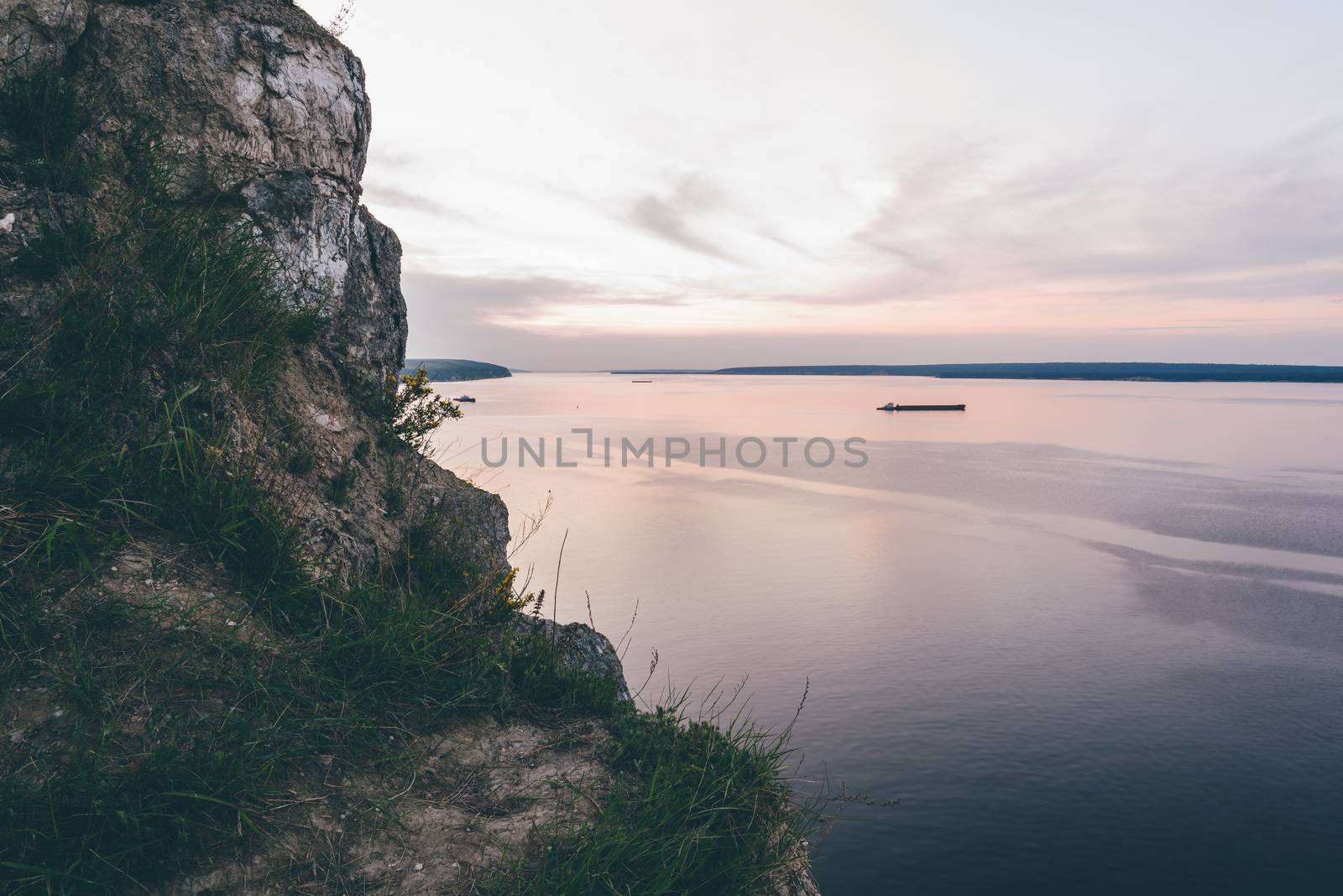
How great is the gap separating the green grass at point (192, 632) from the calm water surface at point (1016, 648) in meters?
2.40

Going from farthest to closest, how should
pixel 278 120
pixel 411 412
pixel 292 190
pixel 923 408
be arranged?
1. pixel 923 408
2. pixel 411 412
3. pixel 278 120
4. pixel 292 190

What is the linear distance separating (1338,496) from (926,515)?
28.6 m

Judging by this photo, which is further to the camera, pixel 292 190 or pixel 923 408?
pixel 923 408

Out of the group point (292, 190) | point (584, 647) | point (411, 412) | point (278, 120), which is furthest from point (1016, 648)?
point (278, 120)

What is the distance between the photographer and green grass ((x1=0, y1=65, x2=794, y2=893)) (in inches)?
145

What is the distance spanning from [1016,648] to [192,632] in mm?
22307

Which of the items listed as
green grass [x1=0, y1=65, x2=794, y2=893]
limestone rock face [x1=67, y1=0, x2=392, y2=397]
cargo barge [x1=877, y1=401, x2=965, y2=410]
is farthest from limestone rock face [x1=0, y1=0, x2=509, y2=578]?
cargo barge [x1=877, y1=401, x2=965, y2=410]

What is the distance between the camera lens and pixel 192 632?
14.5ft

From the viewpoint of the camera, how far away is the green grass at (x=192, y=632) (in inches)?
145

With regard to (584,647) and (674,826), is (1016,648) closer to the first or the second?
(584,647)

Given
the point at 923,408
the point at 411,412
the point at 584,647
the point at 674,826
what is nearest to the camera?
the point at 674,826

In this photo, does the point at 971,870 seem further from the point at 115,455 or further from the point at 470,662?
the point at 115,455

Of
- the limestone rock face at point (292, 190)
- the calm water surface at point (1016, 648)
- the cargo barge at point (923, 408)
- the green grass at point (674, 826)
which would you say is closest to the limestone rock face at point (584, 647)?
the limestone rock face at point (292, 190)

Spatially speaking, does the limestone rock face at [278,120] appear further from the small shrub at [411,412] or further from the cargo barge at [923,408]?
the cargo barge at [923,408]
